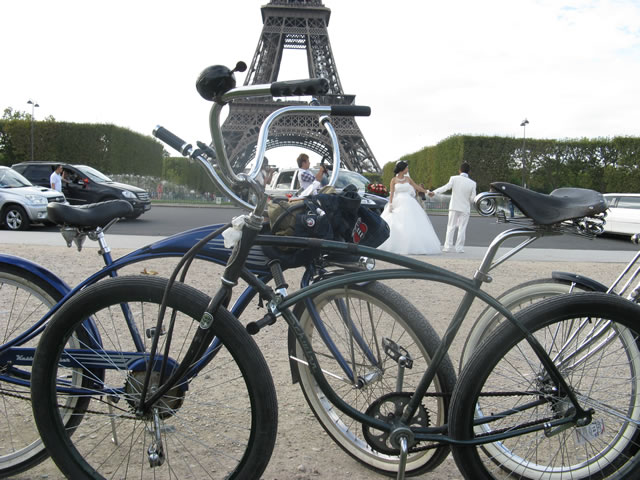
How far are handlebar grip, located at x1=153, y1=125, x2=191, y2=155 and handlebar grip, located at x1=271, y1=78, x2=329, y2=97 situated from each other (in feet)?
1.12

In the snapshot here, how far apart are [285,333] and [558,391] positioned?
2.34 meters

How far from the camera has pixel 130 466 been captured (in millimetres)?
1938

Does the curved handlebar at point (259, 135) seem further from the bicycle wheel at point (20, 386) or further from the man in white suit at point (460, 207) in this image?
the man in white suit at point (460, 207)

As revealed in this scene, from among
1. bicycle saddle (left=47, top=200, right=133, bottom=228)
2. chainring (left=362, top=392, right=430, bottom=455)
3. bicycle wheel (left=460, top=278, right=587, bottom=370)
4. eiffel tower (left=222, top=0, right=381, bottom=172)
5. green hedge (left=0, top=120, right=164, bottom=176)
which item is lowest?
chainring (left=362, top=392, right=430, bottom=455)

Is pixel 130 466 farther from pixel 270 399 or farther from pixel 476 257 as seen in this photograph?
pixel 476 257

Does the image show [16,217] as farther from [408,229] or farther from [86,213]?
[86,213]

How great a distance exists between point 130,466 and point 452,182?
8102 mm

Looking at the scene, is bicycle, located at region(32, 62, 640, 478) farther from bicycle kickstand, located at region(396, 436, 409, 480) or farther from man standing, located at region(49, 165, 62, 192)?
man standing, located at region(49, 165, 62, 192)

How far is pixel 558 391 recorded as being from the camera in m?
1.71

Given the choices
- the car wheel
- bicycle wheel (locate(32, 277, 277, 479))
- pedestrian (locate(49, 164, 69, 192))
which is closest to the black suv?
pedestrian (locate(49, 164, 69, 192))

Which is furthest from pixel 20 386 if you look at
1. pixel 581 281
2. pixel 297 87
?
pixel 581 281

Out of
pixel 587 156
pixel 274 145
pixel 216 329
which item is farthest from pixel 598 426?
pixel 274 145

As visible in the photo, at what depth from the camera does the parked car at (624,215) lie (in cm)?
1340

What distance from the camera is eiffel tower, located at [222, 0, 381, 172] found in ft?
102
